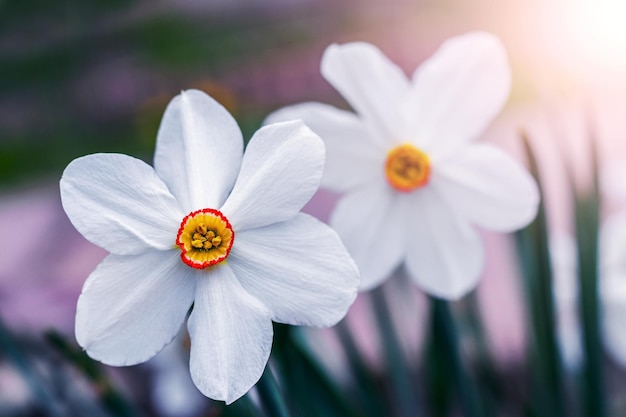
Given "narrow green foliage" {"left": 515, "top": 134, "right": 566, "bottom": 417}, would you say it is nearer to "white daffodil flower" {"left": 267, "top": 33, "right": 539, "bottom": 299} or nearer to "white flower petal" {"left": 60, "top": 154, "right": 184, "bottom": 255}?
"white daffodil flower" {"left": 267, "top": 33, "right": 539, "bottom": 299}

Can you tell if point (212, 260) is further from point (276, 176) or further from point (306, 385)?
point (306, 385)

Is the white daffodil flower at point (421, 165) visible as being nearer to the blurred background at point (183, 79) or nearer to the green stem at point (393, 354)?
the green stem at point (393, 354)

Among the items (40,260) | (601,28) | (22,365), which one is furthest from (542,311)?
A: (601,28)

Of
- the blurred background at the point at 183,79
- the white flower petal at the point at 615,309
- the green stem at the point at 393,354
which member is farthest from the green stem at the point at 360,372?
the blurred background at the point at 183,79

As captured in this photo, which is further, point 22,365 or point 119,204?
point 22,365

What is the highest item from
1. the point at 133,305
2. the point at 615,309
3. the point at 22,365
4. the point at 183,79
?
the point at 183,79

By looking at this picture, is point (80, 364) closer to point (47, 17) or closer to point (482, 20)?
point (482, 20)
